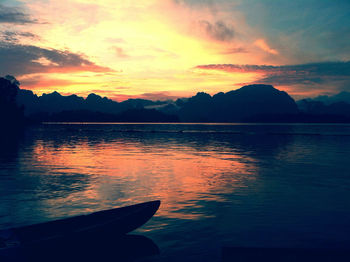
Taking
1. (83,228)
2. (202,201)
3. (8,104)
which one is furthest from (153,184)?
(8,104)

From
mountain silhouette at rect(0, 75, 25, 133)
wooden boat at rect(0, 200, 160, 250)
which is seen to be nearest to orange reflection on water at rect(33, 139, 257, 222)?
wooden boat at rect(0, 200, 160, 250)

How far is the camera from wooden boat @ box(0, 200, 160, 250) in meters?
11.3

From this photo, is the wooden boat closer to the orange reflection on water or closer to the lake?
the lake

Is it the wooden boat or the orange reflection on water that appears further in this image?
the orange reflection on water

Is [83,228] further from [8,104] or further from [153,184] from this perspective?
[8,104]

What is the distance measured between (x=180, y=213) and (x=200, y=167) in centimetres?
2042

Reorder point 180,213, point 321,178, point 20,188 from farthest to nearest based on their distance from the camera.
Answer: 1. point 321,178
2. point 20,188
3. point 180,213

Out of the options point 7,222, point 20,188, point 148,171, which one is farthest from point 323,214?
point 20,188

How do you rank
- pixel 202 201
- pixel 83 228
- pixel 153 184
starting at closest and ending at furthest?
pixel 83 228 < pixel 202 201 < pixel 153 184

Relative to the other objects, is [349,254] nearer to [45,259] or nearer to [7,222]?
[45,259]

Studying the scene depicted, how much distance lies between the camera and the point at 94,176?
32.0 metres

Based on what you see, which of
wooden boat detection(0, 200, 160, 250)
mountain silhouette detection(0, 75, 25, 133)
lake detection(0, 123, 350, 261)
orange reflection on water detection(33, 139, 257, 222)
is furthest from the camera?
mountain silhouette detection(0, 75, 25, 133)

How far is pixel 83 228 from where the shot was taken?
12078 millimetres

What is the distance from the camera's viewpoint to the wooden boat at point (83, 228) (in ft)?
37.2
